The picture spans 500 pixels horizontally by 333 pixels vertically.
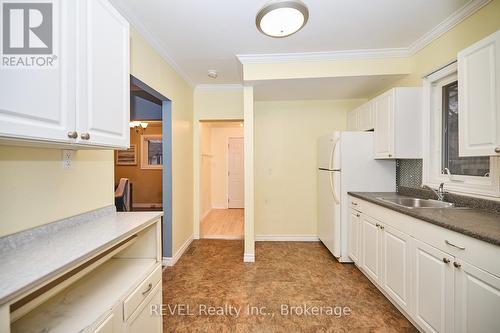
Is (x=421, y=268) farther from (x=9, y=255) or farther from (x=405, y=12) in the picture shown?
(x=9, y=255)

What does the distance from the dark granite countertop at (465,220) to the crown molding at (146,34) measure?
2831 millimetres

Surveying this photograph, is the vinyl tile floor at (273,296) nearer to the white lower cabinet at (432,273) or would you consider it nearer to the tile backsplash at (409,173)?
the white lower cabinet at (432,273)

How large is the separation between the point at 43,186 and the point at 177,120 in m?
1.99

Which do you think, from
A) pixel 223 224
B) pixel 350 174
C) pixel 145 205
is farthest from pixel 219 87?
pixel 145 205

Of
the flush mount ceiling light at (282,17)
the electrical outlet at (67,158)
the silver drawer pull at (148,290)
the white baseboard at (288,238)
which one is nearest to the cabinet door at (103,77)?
the electrical outlet at (67,158)

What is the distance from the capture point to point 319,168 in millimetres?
3387

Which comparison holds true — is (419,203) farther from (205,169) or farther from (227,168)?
(227,168)

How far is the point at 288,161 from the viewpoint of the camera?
369 cm

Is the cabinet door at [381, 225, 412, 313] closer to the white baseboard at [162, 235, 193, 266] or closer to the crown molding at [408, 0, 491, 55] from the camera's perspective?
the crown molding at [408, 0, 491, 55]

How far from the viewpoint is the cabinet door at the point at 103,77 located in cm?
106

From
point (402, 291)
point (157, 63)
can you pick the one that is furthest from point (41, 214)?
point (402, 291)

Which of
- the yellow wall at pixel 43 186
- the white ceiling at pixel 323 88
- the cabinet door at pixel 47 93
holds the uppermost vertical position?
the white ceiling at pixel 323 88

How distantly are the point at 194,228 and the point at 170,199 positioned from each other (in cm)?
109

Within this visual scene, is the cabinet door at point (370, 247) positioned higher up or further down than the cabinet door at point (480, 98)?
further down
